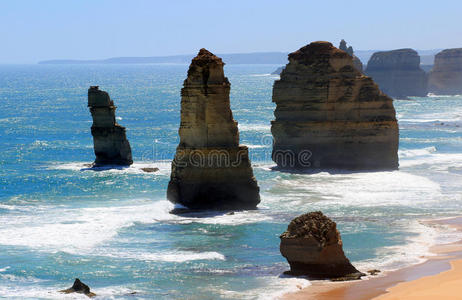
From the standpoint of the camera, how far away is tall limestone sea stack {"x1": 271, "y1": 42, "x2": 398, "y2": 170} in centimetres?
4891

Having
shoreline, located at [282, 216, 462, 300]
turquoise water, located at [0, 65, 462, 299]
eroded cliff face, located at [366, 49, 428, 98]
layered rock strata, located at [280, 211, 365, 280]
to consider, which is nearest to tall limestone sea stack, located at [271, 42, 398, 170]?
turquoise water, located at [0, 65, 462, 299]

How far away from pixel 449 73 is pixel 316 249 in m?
141

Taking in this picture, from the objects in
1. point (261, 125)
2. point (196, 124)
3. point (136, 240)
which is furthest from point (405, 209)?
point (261, 125)

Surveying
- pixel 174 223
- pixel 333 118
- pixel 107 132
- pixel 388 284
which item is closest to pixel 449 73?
pixel 333 118

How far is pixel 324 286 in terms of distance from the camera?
23.3m

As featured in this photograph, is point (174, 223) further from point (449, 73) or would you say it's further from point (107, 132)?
point (449, 73)

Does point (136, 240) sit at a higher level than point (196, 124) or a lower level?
lower

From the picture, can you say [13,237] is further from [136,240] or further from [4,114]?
[4,114]

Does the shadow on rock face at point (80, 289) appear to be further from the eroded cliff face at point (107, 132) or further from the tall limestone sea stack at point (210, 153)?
the eroded cliff face at point (107, 132)

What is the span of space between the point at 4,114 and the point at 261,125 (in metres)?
35.3

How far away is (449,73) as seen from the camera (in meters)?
158

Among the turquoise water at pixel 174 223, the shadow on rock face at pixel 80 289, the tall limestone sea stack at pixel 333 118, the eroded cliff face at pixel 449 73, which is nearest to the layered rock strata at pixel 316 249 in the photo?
the turquoise water at pixel 174 223

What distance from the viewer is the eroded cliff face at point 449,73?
15662 cm

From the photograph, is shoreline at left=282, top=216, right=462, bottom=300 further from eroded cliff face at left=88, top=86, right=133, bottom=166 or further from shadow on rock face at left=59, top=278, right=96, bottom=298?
eroded cliff face at left=88, top=86, right=133, bottom=166
